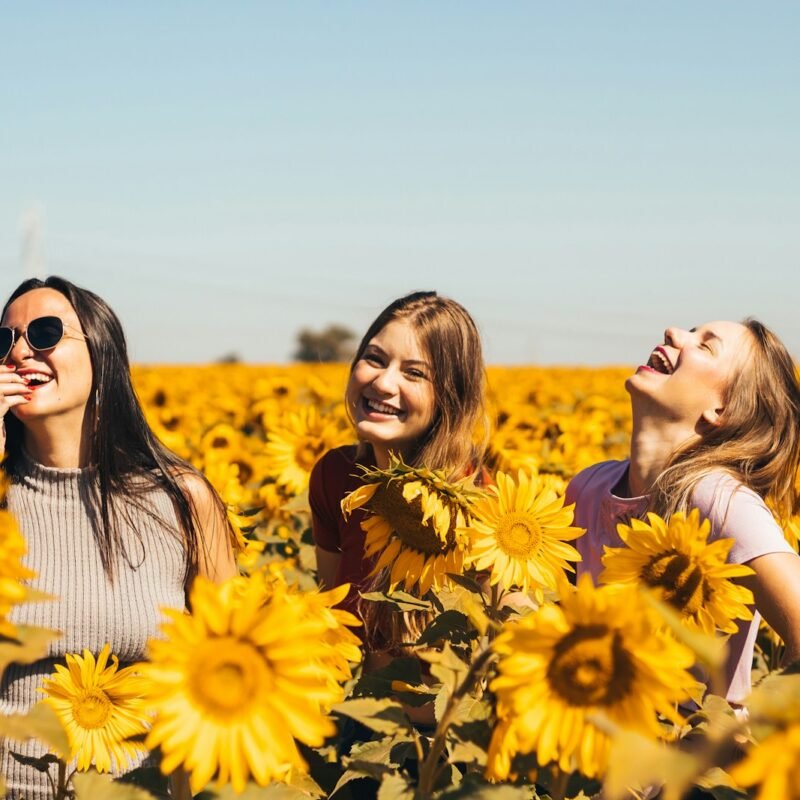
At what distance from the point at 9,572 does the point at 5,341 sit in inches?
63.8

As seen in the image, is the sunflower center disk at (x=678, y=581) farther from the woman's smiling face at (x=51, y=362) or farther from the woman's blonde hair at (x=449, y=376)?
the woman's smiling face at (x=51, y=362)

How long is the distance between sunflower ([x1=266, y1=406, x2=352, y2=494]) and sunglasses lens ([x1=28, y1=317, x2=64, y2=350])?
7.61 ft

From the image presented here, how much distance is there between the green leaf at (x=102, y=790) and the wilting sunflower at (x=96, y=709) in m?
0.50

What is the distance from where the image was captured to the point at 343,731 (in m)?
3.37

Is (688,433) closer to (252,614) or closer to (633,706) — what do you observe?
(633,706)

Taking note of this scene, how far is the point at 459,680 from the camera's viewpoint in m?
1.67

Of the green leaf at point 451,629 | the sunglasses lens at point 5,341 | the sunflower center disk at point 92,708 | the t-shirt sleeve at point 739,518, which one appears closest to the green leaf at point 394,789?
the green leaf at point 451,629

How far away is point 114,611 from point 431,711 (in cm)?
82

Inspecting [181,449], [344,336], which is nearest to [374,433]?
[181,449]

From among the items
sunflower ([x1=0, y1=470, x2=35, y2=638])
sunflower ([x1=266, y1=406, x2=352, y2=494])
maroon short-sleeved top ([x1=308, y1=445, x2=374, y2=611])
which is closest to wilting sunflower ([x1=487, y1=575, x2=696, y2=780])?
sunflower ([x1=0, y1=470, x2=35, y2=638])

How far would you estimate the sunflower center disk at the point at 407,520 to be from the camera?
7.52 ft

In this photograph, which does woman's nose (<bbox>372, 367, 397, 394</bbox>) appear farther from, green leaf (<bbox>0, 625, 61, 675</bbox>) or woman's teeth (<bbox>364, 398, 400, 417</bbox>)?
green leaf (<bbox>0, 625, 61, 675</bbox>)

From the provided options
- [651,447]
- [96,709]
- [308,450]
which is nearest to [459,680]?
[96,709]

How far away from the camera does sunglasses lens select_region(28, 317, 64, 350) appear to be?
2.76 metres
